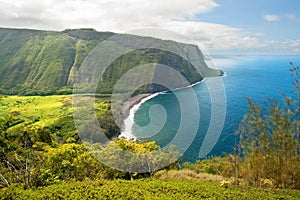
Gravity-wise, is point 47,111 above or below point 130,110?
below

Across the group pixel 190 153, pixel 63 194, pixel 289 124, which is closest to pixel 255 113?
pixel 289 124

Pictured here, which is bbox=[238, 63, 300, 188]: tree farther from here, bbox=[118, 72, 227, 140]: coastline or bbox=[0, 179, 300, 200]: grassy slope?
bbox=[118, 72, 227, 140]: coastline

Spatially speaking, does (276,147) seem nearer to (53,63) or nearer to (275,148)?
(275,148)

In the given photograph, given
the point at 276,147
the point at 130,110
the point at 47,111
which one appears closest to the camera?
the point at 276,147

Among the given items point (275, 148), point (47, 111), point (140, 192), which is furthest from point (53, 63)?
point (140, 192)

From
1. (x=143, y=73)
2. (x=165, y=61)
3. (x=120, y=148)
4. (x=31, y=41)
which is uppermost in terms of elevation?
(x=31, y=41)

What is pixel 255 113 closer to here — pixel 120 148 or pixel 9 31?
pixel 120 148

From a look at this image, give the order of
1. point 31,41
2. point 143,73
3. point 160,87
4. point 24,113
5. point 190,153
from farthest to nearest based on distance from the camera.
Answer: point 31,41 < point 160,87 < point 143,73 < point 24,113 < point 190,153
